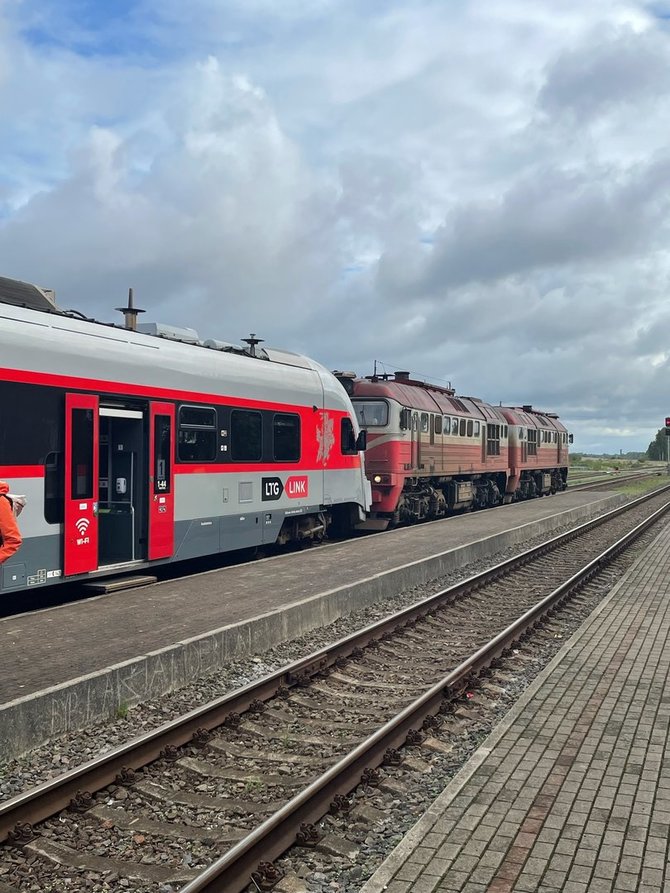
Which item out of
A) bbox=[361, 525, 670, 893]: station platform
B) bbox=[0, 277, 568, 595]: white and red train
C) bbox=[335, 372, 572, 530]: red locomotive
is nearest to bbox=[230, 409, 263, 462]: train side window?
bbox=[0, 277, 568, 595]: white and red train

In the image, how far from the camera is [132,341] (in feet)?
38.5

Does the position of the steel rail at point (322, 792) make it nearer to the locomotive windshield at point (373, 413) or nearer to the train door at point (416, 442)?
the locomotive windshield at point (373, 413)

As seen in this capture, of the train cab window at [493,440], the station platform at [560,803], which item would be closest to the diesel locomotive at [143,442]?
the station platform at [560,803]

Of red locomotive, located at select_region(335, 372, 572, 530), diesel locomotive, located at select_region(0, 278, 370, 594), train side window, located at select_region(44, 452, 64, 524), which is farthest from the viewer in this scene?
red locomotive, located at select_region(335, 372, 572, 530)

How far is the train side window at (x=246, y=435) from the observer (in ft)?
44.7

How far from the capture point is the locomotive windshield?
863 inches

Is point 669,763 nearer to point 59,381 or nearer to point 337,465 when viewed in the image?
point 59,381

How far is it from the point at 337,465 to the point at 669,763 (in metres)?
11.5

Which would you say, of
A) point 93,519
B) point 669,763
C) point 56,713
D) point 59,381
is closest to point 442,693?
point 669,763

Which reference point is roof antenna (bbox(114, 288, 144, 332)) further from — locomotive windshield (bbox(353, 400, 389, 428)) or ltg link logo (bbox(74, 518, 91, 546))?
locomotive windshield (bbox(353, 400, 389, 428))

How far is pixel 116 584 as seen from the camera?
1140cm

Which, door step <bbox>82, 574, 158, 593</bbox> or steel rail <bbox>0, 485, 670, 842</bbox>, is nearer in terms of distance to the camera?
steel rail <bbox>0, 485, 670, 842</bbox>

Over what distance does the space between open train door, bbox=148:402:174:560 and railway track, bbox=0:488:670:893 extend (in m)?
3.50

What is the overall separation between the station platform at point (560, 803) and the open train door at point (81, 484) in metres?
5.61
